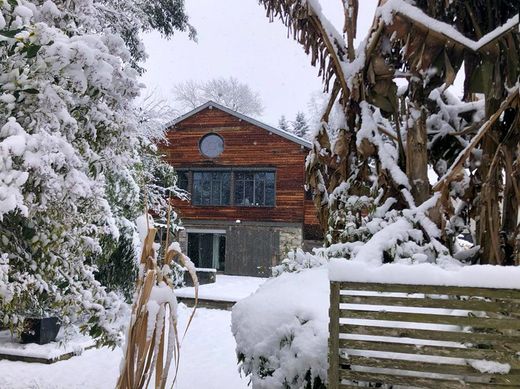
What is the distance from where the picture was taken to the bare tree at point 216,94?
4338 centimetres

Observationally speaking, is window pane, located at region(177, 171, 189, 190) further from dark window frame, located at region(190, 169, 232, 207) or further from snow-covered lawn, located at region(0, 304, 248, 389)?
snow-covered lawn, located at region(0, 304, 248, 389)

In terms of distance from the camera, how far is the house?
808 inches

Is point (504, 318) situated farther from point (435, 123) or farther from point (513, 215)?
point (435, 123)

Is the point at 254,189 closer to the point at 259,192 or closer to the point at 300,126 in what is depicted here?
the point at 259,192

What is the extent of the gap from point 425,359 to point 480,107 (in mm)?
4720

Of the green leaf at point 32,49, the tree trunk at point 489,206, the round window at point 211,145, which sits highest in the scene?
the round window at point 211,145

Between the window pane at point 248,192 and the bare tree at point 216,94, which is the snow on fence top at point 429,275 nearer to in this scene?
the window pane at point 248,192

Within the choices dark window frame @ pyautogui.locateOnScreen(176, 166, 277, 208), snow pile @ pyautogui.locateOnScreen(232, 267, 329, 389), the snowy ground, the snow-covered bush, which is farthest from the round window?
snow pile @ pyautogui.locateOnScreen(232, 267, 329, 389)

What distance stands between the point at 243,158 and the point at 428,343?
1861 cm

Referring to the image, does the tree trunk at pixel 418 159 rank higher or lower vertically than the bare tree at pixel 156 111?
lower

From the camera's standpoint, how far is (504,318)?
268 centimetres

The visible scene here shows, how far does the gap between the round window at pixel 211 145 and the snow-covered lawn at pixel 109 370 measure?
43.5 ft

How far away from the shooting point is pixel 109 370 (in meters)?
7.52

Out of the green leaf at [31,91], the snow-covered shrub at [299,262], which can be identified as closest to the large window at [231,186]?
the snow-covered shrub at [299,262]
